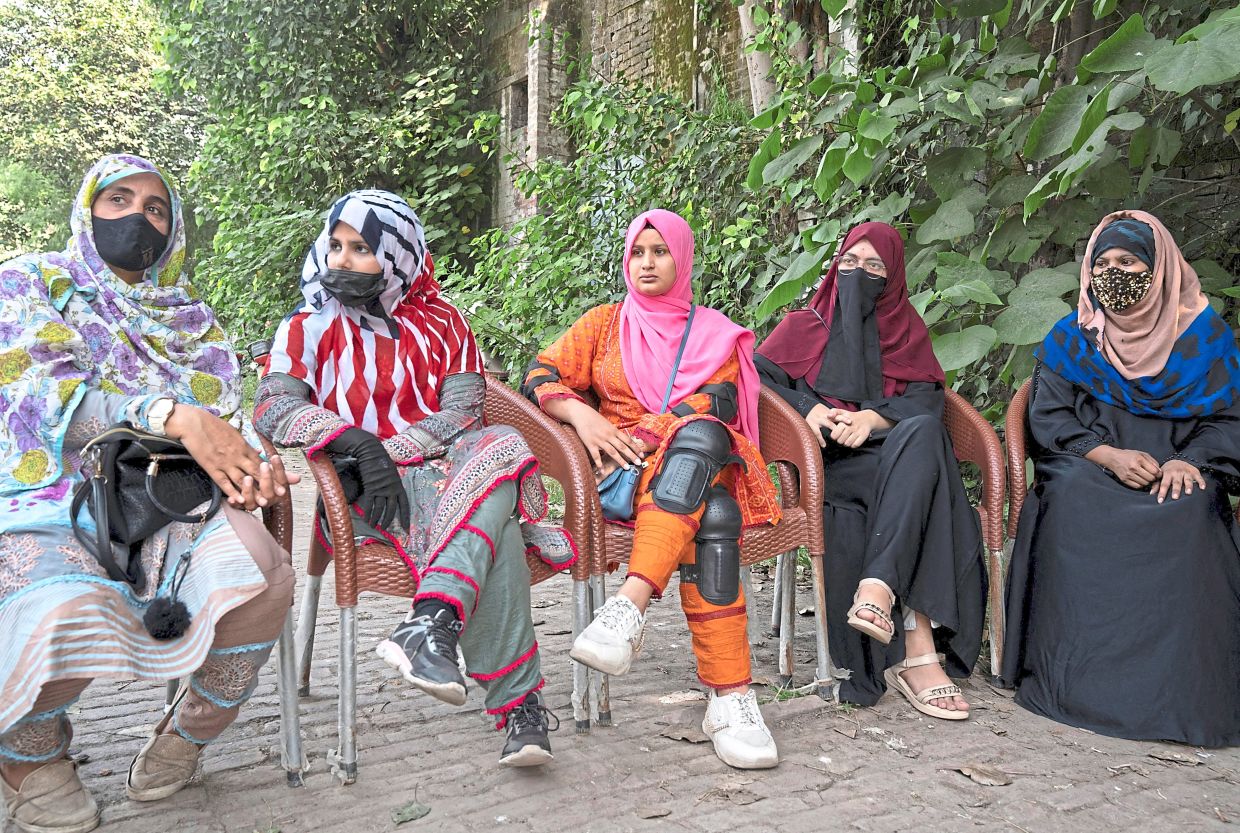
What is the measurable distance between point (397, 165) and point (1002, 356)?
8.14 m

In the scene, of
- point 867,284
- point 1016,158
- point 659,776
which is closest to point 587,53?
point 1016,158

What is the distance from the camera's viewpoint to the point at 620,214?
6.76m

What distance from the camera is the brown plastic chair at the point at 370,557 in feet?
8.12

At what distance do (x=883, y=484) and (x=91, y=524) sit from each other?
7.38 ft

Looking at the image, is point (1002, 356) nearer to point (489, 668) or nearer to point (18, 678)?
point (489, 668)

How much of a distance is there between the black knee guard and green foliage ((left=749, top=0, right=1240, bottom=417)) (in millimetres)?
1274

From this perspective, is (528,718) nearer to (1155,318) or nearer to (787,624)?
(787,624)

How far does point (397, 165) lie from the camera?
10898 mm

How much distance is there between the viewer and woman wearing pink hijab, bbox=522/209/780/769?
2.63m

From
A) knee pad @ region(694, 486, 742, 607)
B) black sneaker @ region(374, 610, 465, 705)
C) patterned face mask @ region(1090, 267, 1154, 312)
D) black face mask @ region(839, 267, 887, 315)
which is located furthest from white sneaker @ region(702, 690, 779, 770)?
patterned face mask @ region(1090, 267, 1154, 312)

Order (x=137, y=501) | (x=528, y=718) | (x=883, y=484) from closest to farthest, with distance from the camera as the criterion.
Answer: (x=137, y=501), (x=528, y=718), (x=883, y=484)

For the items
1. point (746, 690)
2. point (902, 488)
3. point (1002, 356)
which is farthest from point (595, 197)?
point (746, 690)

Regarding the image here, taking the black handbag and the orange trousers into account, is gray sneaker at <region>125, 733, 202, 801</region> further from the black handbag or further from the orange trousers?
the orange trousers

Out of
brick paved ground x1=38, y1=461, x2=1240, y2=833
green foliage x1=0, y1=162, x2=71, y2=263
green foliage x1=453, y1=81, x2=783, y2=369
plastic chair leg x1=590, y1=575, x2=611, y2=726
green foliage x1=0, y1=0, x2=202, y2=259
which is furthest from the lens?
green foliage x1=0, y1=162, x2=71, y2=263
